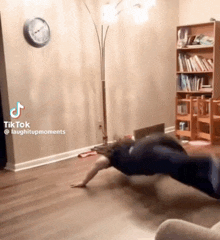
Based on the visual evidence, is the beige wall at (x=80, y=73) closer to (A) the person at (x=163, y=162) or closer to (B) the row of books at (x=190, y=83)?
(B) the row of books at (x=190, y=83)

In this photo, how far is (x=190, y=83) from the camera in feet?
17.1

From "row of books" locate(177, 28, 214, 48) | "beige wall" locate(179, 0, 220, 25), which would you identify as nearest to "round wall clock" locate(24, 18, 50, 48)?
"row of books" locate(177, 28, 214, 48)

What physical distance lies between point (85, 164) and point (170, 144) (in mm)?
1313

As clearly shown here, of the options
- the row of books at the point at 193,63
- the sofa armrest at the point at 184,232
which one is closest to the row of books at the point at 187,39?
the row of books at the point at 193,63

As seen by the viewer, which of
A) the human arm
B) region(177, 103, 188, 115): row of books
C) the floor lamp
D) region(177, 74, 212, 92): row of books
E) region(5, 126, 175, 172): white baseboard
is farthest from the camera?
region(177, 103, 188, 115): row of books

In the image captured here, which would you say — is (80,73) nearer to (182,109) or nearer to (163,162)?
(182,109)

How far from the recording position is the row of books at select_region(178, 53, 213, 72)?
501 cm

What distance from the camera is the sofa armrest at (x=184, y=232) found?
112 cm

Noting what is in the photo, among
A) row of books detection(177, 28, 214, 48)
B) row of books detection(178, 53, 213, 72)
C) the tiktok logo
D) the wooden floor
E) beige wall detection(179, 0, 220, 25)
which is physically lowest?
the wooden floor

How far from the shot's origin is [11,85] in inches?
142

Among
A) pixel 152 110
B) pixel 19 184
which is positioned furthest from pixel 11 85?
pixel 152 110

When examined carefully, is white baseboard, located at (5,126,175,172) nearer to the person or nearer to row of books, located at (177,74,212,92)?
the person

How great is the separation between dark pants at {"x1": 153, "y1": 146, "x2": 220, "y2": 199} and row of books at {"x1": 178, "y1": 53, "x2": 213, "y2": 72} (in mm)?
2759

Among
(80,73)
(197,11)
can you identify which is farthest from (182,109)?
(80,73)
